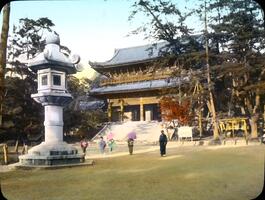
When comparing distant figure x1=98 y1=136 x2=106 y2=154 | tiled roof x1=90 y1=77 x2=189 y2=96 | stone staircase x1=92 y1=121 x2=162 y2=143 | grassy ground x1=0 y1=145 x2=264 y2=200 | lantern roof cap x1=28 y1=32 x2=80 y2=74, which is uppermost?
lantern roof cap x1=28 y1=32 x2=80 y2=74

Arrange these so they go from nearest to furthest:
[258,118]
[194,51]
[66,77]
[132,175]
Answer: [132,175], [258,118], [194,51], [66,77]

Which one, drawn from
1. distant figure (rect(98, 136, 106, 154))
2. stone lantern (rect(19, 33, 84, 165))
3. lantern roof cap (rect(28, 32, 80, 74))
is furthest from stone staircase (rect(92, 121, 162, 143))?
lantern roof cap (rect(28, 32, 80, 74))

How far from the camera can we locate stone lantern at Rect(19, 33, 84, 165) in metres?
2.21

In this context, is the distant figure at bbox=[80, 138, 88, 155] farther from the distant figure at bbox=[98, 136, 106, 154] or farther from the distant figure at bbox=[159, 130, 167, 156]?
the distant figure at bbox=[159, 130, 167, 156]

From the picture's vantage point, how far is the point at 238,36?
2.22 metres

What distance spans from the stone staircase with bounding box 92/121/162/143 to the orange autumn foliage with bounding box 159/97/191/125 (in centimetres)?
11

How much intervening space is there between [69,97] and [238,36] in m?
1.33

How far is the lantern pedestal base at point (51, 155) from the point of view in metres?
2.24

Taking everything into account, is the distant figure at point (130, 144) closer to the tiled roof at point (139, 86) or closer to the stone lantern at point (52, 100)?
the stone lantern at point (52, 100)

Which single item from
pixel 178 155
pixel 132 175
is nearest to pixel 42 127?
pixel 132 175

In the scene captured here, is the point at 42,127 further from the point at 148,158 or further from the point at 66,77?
the point at 148,158

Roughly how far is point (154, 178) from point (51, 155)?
2.81 ft

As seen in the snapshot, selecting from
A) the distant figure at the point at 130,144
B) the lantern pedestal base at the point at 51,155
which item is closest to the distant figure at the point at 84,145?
the lantern pedestal base at the point at 51,155

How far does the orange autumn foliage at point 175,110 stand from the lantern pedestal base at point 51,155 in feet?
2.54
